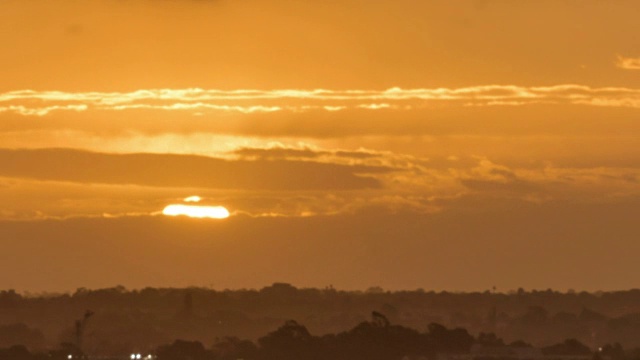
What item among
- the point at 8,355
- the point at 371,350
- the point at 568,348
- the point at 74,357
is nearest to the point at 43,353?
the point at 8,355

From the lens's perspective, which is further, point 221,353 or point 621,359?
point 221,353

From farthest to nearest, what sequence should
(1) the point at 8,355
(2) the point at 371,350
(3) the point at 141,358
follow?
1. (2) the point at 371,350
2. (1) the point at 8,355
3. (3) the point at 141,358

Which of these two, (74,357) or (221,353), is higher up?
(221,353)

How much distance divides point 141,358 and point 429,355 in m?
31.0

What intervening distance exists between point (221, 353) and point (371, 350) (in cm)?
1343

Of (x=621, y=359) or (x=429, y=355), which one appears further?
(x=429, y=355)

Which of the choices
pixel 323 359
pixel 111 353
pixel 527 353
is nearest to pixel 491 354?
pixel 527 353

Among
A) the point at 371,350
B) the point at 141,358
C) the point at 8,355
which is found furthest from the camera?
the point at 371,350

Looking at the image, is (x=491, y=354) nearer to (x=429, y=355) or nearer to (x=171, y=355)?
(x=429, y=355)

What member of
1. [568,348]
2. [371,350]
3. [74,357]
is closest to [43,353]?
[74,357]

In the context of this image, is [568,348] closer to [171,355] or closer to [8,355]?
[171,355]

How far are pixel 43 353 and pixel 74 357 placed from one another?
55.3ft

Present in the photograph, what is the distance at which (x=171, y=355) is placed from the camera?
193250 mm

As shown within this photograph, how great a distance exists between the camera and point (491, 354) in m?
176
